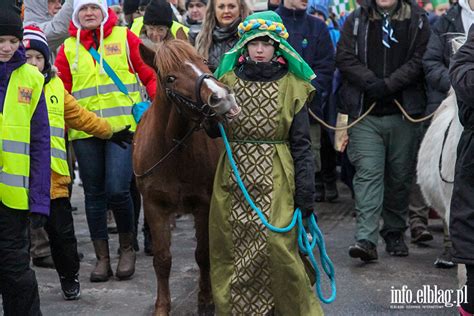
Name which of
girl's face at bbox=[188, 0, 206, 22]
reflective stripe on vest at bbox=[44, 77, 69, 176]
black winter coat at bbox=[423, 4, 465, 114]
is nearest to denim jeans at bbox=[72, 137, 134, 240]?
reflective stripe on vest at bbox=[44, 77, 69, 176]

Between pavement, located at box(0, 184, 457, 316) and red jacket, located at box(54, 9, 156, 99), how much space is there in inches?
63.7

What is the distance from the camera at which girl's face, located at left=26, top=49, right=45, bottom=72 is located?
6.86 m

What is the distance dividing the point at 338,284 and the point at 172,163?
2.02 m

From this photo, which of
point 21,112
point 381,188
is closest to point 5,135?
point 21,112

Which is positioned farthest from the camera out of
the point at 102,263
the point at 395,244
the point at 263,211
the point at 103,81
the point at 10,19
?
→ the point at 395,244

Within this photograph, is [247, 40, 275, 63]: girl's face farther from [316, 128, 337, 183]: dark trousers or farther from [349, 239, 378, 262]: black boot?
[316, 128, 337, 183]: dark trousers

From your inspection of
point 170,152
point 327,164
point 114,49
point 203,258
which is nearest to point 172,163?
point 170,152

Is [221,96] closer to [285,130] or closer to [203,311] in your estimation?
[285,130]

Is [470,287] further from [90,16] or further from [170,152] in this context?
[90,16]

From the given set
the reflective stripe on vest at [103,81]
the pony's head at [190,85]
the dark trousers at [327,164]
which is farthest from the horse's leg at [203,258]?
the dark trousers at [327,164]

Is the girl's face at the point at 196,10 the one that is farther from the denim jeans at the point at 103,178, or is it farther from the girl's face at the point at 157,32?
the denim jeans at the point at 103,178

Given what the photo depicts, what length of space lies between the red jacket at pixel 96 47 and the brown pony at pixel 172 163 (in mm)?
1071

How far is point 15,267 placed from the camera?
553cm

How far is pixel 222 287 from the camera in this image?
19.7ft
